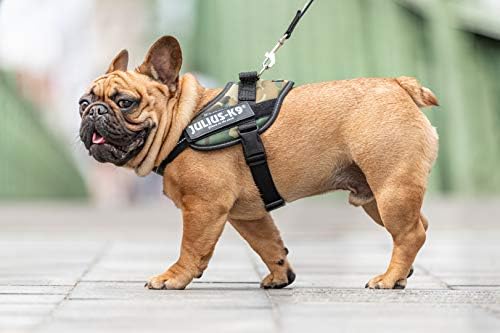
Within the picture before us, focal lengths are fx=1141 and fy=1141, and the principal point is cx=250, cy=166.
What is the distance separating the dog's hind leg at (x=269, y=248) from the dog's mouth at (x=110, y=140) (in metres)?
0.73

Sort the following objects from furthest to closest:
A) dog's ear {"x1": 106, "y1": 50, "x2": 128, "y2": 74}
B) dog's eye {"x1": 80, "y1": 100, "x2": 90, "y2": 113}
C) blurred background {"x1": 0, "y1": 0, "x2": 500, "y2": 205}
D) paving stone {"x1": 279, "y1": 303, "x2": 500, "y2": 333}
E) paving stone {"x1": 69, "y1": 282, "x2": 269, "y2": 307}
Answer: blurred background {"x1": 0, "y1": 0, "x2": 500, "y2": 205} < dog's ear {"x1": 106, "y1": 50, "x2": 128, "y2": 74} < dog's eye {"x1": 80, "y1": 100, "x2": 90, "y2": 113} < paving stone {"x1": 69, "y1": 282, "x2": 269, "y2": 307} < paving stone {"x1": 279, "y1": 303, "x2": 500, "y2": 333}

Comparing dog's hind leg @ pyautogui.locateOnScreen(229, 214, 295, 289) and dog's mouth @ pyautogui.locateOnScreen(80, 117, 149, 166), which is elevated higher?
dog's mouth @ pyautogui.locateOnScreen(80, 117, 149, 166)

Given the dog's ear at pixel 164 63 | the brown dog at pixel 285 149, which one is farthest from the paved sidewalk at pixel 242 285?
the dog's ear at pixel 164 63

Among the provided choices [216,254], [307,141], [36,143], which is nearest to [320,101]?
[307,141]

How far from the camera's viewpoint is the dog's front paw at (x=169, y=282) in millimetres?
5742

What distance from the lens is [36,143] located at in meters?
23.1

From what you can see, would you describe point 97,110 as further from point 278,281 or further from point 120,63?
point 278,281

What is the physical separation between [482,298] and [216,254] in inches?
144

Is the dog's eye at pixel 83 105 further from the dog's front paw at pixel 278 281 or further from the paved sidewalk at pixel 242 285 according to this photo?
the dog's front paw at pixel 278 281

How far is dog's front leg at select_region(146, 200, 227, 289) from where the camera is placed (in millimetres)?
5715

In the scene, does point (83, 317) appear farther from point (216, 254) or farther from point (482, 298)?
point (216, 254)

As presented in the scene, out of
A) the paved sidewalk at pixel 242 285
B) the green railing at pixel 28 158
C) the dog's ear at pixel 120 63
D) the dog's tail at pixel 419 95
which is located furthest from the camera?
the green railing at pixel 28 158

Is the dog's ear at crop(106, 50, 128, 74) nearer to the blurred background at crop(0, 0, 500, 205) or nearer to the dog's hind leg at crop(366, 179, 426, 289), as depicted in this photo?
the dog's hind leg at crop(366, 179, 426, 289)

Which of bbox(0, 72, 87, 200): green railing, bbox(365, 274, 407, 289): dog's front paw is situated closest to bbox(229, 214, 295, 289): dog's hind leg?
bbox(365, 274, 407, 289): dog's front paw
